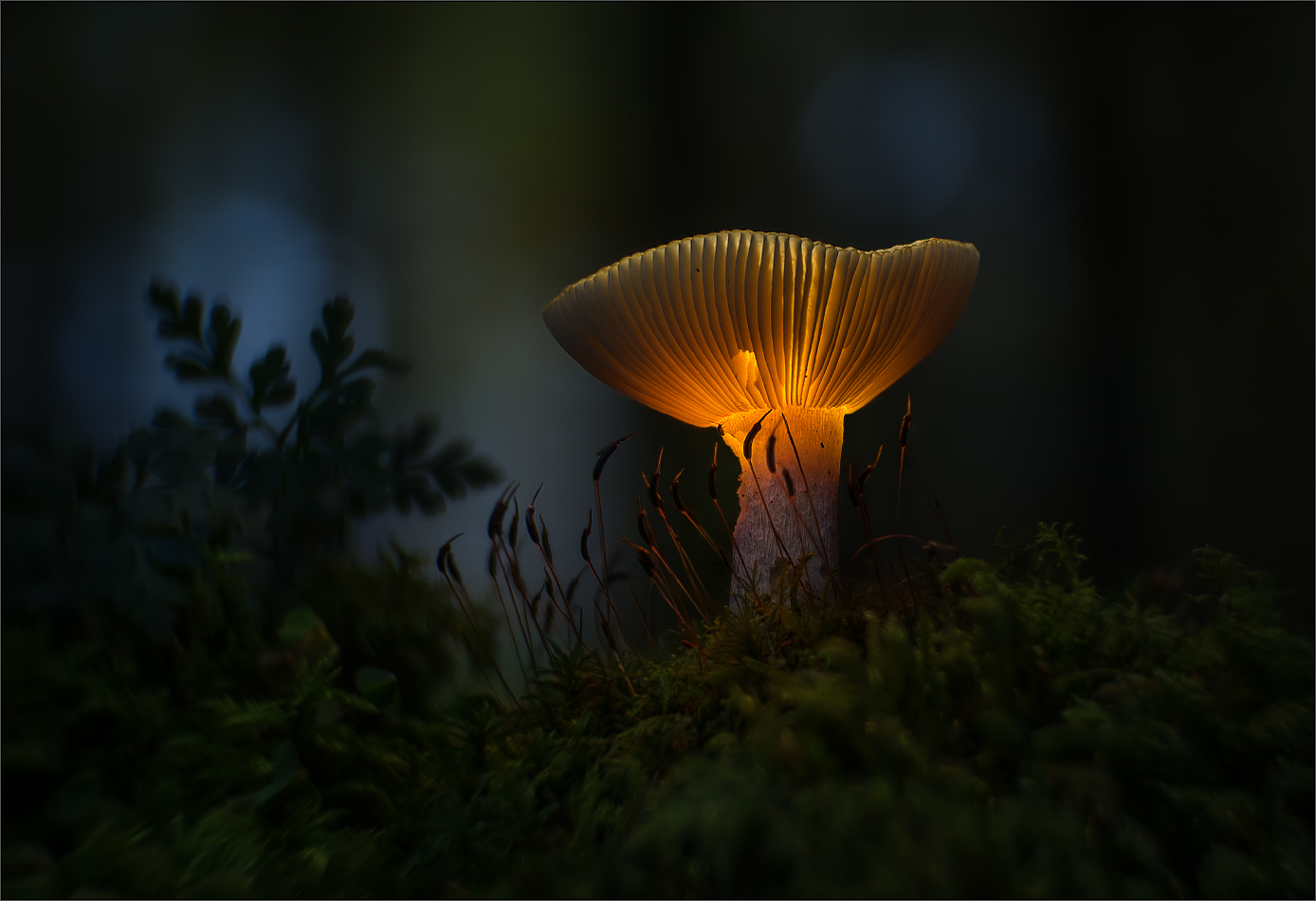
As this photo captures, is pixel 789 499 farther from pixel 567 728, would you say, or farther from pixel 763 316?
pixel 567 728

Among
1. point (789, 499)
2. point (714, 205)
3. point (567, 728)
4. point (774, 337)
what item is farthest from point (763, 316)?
point (714, 205)

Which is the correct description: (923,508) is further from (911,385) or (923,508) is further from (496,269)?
(496,269)

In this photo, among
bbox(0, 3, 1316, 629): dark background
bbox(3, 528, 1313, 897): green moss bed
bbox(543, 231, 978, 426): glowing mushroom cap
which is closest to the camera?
bbox(3, 528, 1313, 897): green moss bed

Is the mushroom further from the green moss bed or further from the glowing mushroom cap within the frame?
the green moss bed

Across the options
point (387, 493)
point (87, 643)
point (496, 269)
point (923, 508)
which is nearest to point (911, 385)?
point (923, 508)

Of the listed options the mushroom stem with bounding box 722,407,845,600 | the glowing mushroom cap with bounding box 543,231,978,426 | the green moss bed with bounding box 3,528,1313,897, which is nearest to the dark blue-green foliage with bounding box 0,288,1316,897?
the green moss bed with bounding box 3,528,1313,897
